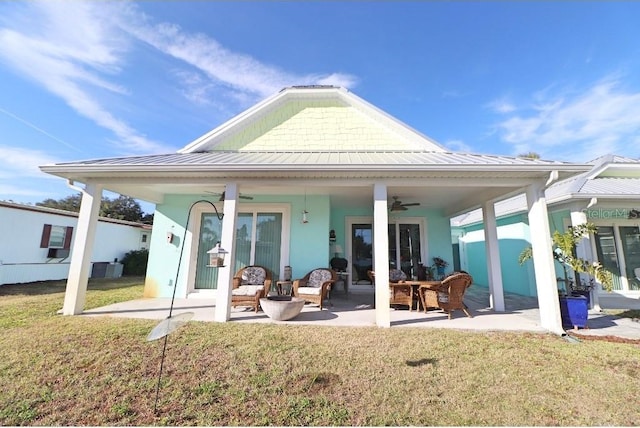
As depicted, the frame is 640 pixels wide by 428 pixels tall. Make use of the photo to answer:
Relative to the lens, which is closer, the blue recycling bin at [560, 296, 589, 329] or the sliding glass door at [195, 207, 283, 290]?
the blue recycling bin at [560, 296, 589, 329]

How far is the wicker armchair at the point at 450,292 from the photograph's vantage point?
18.8 feet

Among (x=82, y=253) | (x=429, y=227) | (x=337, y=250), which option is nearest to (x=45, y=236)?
(x=82, y=253)

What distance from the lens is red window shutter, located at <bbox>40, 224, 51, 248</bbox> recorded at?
11.7 m

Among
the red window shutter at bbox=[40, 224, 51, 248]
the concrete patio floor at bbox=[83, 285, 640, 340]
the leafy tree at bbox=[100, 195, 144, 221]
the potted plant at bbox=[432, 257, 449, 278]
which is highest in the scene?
the leafy tree at bbox=[100, 195, 144, 221]

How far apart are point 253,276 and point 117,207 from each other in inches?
1142

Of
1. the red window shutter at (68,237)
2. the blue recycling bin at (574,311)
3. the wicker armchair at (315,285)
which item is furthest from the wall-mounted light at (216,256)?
the red window shutter at (68,237)

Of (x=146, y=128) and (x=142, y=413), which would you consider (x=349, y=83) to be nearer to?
(x=146, y=128)

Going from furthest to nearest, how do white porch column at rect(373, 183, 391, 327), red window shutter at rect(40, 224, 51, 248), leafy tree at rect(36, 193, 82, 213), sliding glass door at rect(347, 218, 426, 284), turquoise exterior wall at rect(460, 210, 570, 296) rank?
leafy tree at rect(36, 193, 82, 213), red window shutter at rect(40, 224, 51, 248), sliding glass door at rect(347, 218, 426, 284), turquoise exterior wall at rect(460, 210, 570, 296), white porch column at rect(373, 183, 391, 327)

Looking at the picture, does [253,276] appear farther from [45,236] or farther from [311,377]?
[45,236]

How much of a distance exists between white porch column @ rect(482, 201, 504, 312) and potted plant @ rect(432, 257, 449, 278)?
2.60m

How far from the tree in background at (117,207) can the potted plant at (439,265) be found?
30173 mm

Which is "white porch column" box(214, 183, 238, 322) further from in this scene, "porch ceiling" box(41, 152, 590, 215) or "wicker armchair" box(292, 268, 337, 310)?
"wicker armchair" box(292, 268, 337, 310)

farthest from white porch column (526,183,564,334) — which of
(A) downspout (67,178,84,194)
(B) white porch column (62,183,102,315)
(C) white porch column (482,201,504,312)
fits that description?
(A) downspout (67,178,84,194)

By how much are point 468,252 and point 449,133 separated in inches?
259
